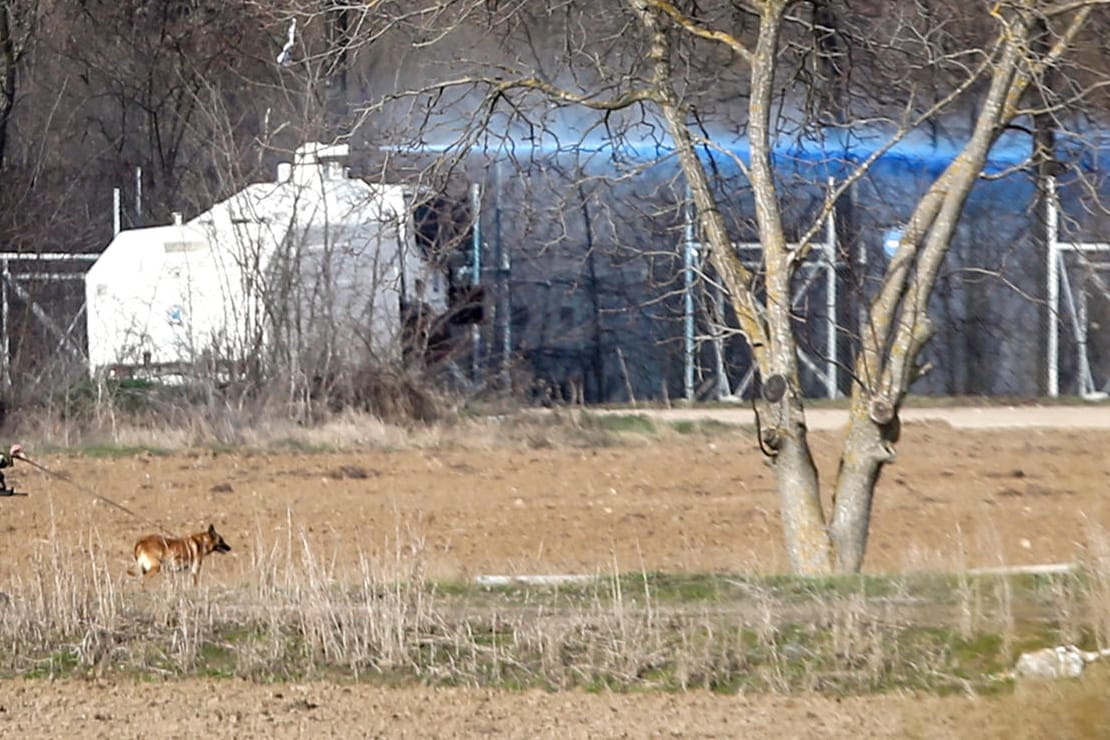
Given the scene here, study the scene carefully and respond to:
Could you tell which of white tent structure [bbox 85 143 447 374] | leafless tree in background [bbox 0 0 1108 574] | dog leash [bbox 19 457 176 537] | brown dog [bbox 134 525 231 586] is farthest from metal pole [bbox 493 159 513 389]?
brown dog [bbox 134 525 231 586]

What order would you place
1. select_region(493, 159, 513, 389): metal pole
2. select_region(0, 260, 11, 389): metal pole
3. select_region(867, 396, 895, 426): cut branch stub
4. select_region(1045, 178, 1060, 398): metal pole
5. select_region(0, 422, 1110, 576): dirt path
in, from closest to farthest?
select_region(867, 396, 895, 426): cut branch stub
select_region(0, 422, 1110, 576): dirt path
select_region(0, 260, 11, 389): metal pole
select_region(1045, 178, 1060, 398): metal pole
select_region(493, 159, 513, 389): metal pole

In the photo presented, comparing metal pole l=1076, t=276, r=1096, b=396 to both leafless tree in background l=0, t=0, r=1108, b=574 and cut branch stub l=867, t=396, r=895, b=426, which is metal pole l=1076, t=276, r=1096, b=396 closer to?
leafless tree in background l=0, t=0, r=1108, b=574

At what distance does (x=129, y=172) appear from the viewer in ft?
100

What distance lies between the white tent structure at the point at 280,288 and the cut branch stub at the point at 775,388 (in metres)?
10.8

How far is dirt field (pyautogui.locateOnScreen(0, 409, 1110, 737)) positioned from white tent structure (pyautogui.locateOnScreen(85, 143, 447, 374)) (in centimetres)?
294

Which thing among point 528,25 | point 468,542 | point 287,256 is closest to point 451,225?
point 528,25

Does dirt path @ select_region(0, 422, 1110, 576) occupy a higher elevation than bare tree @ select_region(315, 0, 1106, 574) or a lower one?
lower

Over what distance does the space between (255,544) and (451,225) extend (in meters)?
2.86

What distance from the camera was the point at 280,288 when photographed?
2133cm

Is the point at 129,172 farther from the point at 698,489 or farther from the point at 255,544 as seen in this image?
the point at 255,544

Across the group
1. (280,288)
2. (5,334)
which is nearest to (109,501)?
(280,288)

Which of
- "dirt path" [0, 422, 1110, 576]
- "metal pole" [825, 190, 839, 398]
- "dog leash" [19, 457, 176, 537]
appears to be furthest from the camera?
"metal pole" [825, 190, 839, 398]

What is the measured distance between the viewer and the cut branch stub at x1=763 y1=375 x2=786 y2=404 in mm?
10164

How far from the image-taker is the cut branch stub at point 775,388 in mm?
10164
